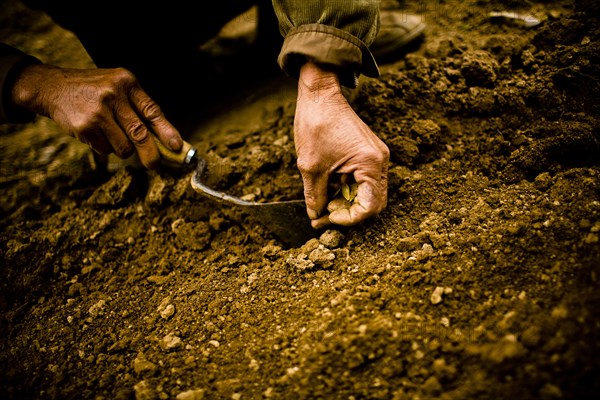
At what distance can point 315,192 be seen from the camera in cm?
150

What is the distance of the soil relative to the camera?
108 cm

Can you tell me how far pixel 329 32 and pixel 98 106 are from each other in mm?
1061

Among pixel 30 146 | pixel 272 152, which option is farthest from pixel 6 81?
pixel 272 152

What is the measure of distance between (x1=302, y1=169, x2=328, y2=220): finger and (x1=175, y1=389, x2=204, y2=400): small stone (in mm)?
784

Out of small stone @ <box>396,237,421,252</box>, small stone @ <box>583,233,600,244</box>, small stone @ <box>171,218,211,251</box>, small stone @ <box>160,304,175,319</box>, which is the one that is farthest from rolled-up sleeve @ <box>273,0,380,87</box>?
small stone @ <box>160,304,175,319</box>

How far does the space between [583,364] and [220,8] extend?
101 inches

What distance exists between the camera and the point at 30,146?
2.47m

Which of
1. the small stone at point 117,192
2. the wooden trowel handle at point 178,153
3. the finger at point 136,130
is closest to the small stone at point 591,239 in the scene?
the wooden trowel handle at point 178,153

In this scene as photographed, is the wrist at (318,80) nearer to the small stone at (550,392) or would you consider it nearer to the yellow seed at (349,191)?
the yellow seed at (349,191)

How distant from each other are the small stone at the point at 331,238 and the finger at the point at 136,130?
0.91 m

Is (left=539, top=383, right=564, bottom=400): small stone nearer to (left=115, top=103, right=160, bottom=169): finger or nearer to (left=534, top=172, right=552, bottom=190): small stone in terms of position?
(left=534, top=172, right=552, bottom=190): small stone

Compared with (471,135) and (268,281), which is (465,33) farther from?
(268,281)

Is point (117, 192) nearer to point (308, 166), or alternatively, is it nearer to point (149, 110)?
point (149, 110)

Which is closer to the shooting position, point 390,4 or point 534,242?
point 534,242
